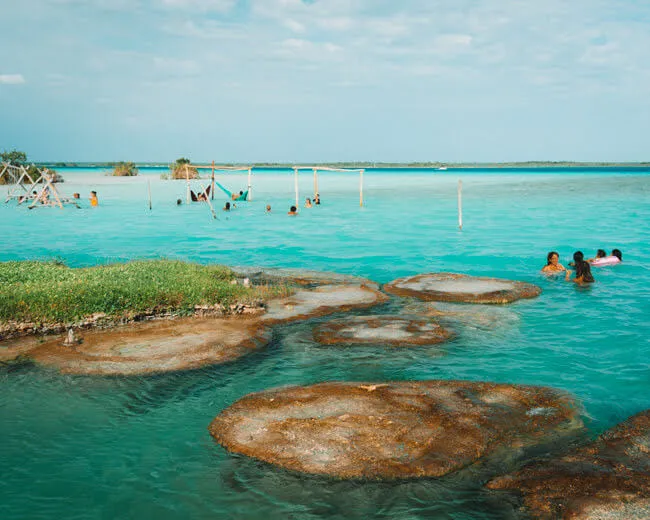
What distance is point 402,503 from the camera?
7.10 metres

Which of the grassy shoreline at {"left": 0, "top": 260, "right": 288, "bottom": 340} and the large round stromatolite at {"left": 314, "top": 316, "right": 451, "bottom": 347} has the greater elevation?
the grassy shoreline at {"left": 0, "top": 260, "right": 288, "bottom": 340}

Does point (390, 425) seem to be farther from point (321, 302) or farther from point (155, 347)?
point (321, 302)

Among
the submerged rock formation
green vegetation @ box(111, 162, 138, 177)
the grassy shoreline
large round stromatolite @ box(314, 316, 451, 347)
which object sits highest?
green vegetation @ box(111, 162, 138, 177)

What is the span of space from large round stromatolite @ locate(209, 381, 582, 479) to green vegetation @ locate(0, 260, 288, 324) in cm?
579

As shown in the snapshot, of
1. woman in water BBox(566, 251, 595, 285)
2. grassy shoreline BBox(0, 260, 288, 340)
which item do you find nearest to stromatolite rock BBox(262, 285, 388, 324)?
grassy shoreline BBox(0, 260, 288, 340)

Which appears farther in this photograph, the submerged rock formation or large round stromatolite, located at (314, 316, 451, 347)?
large round stromatolite, located at (314, 316, 451, 347)

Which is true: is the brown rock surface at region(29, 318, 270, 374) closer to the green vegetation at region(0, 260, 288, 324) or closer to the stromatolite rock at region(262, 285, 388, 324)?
the green vegetation at region(0, 260, 288, 324)

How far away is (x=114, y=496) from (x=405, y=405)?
14.3 feet

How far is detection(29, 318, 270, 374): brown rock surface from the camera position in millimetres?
11422

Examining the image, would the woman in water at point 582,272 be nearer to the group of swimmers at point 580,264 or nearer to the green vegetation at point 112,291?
the group of swimmers at point 580,264

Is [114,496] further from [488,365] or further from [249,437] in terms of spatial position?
[488,365]

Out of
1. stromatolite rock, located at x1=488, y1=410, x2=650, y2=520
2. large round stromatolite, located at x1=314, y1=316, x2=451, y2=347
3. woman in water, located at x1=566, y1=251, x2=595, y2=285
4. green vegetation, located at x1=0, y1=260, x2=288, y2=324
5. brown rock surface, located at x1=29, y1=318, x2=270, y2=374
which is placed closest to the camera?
stromatolite rock, located at x1=488, y1=410, x2=650, y2=520

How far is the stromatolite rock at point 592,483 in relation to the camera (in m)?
6.57

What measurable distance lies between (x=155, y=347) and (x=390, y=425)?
5.89 metres
